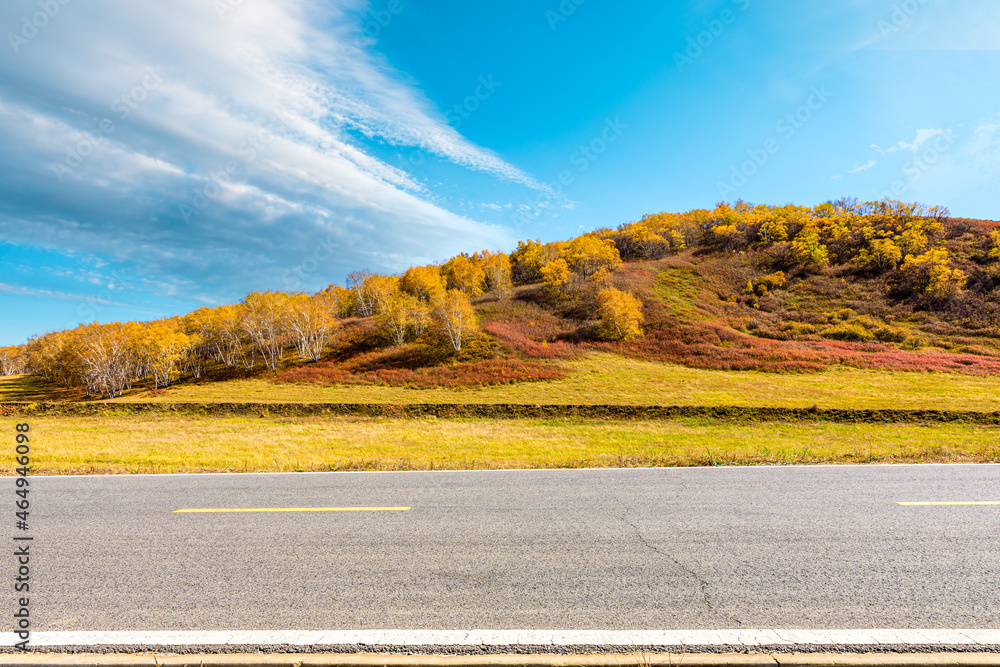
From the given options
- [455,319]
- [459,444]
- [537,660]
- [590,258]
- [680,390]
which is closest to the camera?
[537,660]

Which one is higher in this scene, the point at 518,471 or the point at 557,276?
the point at 557,276

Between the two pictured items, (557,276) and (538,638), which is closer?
(538,638)

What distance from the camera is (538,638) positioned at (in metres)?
3.64

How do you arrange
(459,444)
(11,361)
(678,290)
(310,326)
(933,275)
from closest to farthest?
(459,444)
(933,275)
(310,326)
(678,290)
(11,361)

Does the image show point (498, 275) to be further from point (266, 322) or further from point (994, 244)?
point (994, 244)

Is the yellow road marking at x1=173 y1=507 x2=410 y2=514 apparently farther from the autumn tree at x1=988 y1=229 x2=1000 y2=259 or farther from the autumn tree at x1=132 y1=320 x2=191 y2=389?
the autumn tree at x1=988 y1=229 x2=1000 y2=259

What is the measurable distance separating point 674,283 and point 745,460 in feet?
208


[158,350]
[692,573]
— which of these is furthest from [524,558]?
[158,350]

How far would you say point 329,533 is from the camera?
598cm

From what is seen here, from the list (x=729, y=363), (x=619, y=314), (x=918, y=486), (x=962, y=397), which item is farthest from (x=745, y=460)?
(x=619, y=314)

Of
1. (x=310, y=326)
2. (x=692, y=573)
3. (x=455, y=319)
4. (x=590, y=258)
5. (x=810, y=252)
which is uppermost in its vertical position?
(x=590, y=258)

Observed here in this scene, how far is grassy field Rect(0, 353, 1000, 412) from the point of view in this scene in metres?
25.5

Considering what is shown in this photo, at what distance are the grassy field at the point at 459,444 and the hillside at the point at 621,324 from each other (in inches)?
728

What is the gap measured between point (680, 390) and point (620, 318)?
68.6 ft
